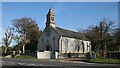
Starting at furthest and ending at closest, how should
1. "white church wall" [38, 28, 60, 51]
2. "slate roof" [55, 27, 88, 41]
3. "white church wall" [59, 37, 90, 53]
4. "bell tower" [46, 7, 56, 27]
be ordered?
"bell tower" [46, 7, 56, 27] < "slate roof" [55, 27, 88, 41] < "white church wall" [59, 37, 90, 53] < "white church wall" [38, 28, 60, 51]

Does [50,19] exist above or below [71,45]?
above

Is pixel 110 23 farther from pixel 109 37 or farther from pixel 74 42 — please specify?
pixel 74 42

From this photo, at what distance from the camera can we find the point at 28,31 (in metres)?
79.2

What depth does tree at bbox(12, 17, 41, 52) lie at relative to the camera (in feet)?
253

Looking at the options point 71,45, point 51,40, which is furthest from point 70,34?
point 51,40

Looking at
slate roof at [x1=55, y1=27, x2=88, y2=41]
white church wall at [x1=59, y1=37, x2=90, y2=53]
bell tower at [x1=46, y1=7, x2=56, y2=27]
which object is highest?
bell tower at [x1=46, y1=7, x2=56, y2=27]

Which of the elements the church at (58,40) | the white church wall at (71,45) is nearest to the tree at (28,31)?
the church at (58,40)

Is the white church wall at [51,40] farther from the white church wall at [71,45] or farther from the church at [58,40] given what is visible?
the white church wall at [71,45]

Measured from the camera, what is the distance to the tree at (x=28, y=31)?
77.2 meters

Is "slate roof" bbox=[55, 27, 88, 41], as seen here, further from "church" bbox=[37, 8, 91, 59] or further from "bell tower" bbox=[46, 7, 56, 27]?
"bell tower" bbox=[46, 7, 56, 27]

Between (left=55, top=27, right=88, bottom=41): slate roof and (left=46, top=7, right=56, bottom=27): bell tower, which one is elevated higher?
(left=46, top=7, right=56, bottom=27): bell tower

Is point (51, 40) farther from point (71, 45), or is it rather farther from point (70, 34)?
point (70, 34)

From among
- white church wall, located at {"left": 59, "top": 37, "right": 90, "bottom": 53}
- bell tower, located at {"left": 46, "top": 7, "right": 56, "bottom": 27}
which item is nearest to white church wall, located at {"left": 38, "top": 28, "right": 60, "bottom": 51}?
white church wall, located at {"left": 59, "top": 37, "right": 90, "bottom": 53}

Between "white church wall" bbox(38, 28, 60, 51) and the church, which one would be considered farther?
"white church wall" bbox(38, 28, 60, 51)
